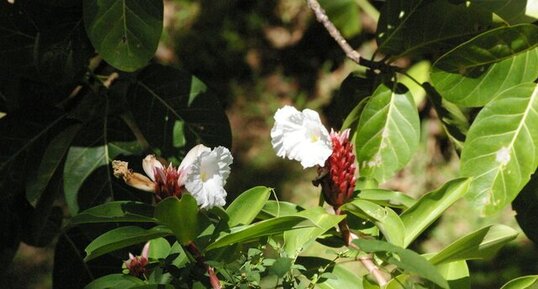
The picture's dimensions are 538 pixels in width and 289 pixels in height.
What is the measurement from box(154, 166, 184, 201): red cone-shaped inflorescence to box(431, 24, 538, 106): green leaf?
69 centimetres

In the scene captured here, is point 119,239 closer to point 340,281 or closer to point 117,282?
point 117,282

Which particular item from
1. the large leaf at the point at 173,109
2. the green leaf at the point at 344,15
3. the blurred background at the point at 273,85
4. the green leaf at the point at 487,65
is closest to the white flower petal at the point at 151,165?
the large leaf at the point at 173,109

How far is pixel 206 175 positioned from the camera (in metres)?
1.48

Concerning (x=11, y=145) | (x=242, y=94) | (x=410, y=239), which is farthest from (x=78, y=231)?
(x=242, y=94)

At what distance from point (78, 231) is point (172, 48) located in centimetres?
213

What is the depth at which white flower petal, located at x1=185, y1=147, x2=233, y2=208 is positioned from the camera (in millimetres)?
1456

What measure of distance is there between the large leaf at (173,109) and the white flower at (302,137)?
51cm

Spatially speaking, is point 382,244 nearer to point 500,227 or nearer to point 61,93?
point 500,227

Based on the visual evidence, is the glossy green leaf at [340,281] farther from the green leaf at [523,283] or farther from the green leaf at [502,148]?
the green leaf at [502,148]

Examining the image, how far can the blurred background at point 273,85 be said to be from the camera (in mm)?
3832

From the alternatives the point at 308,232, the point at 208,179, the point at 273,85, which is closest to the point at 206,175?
the point at 208,179

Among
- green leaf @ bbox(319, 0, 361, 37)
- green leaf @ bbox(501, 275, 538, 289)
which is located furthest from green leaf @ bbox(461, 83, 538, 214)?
green leaf @ bbox(319, 0, 361, 37)

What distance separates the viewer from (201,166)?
1.48 meters

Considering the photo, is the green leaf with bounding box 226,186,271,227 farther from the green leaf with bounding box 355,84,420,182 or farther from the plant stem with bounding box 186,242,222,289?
the green leaf with bounding box 355,84,420,182
